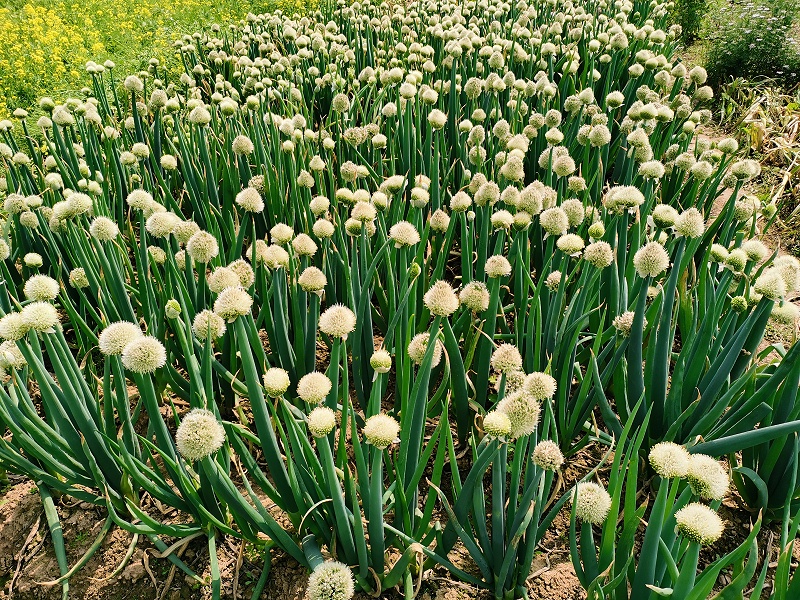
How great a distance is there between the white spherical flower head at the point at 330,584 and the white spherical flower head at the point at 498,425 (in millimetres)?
430

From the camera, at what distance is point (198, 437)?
1291 mm

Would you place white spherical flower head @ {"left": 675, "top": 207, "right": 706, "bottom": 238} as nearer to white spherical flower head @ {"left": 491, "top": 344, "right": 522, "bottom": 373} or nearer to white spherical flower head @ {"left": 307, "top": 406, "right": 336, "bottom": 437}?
white spherical flower head @ {"left": 491, "top": 344, "right": 522, "bottom": 373}

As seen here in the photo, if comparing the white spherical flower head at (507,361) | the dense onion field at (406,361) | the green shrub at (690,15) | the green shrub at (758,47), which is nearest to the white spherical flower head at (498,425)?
the dense onion field at (406,361)

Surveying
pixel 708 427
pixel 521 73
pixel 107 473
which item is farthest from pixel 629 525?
pixel 521 73

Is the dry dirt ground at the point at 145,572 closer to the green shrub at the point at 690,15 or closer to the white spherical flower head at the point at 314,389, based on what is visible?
the white spherical flower head at the point at 314,389

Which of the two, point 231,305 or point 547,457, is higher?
point 231,305

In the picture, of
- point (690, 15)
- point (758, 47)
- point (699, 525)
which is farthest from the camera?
point (690, 15)

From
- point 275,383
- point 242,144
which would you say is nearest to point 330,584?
point 275,383

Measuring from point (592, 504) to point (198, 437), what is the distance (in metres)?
0.85

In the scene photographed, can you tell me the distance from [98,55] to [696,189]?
607 cm

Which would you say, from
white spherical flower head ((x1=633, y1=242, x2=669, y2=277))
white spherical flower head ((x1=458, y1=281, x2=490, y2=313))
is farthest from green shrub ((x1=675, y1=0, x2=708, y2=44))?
white spherical flower head ((x1=458, y1=281, x2=490, y2=313))

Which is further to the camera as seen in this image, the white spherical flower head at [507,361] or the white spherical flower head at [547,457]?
the white spherical flower head at [507,361]

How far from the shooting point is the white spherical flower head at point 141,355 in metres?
1.35

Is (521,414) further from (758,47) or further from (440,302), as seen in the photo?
(758,47)
